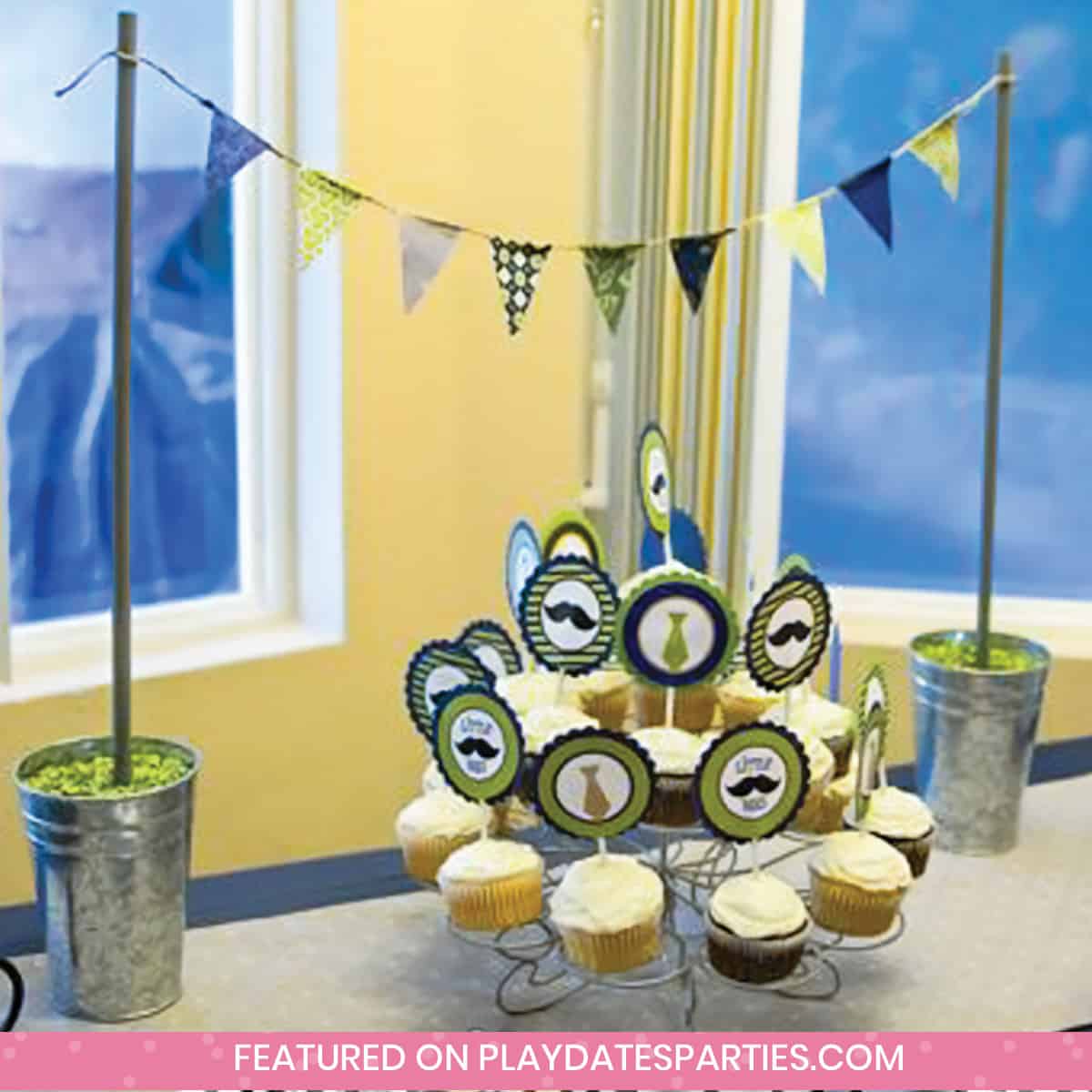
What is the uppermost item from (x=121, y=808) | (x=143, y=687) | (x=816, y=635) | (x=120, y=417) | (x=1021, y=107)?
(x=1021, y=107)

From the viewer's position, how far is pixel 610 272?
158 cm

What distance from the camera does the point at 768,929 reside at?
123 centimetres

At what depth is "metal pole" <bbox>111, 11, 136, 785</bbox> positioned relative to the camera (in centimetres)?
122

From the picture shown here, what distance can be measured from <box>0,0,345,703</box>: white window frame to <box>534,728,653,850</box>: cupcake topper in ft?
3.97

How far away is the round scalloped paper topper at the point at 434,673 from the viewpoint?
1297 millimetres

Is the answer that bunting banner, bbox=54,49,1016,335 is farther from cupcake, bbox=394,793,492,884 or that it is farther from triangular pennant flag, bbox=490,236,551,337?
cupcake, bbox=394,793,492,884

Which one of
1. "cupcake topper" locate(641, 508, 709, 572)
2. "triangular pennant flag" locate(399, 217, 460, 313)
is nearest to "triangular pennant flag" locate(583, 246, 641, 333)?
"triangular pennant flag" locate(399, 217, 460, 313)

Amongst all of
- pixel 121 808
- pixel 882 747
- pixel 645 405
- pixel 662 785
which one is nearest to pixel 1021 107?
pixel 645 405

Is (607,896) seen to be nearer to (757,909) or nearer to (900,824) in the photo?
(757,909)

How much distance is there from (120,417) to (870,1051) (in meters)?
0.68

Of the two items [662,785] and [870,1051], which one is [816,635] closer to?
[662,785]

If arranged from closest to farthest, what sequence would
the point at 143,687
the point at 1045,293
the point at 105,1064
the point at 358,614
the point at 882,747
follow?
the point at 105,1064
the point at 882,747
the point at 143,687
the point at 358,614
the point at 1045,293

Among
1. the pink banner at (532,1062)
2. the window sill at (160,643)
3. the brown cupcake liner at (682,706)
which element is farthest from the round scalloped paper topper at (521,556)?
the window sill at (160,643)

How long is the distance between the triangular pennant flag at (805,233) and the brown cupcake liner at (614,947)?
66cm
